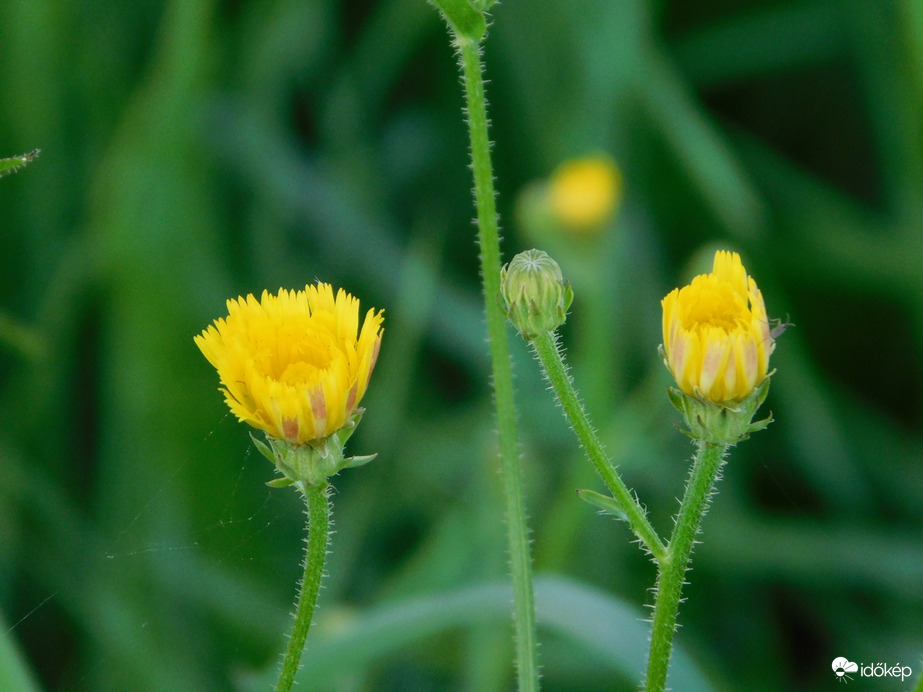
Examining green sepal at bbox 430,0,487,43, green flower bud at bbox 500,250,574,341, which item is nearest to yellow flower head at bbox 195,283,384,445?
green flower bud at bbox 500,250,574,341

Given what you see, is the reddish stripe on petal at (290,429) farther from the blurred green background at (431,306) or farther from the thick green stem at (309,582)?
the blurred green background at (431,306)

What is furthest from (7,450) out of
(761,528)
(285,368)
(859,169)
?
(859,169)

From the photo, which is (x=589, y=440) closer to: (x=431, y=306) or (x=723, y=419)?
(x=723, y=419)

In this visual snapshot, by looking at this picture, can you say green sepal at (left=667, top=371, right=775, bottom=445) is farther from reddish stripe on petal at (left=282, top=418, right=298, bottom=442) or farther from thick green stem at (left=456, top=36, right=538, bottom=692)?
reddish stripe on petal at (left=282, top=418, right=298, bottom=442)

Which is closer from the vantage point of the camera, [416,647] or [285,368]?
[285,368]

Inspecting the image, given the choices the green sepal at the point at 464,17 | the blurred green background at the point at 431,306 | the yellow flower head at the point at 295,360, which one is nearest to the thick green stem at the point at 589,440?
the yellow flower head at the point at 295,360

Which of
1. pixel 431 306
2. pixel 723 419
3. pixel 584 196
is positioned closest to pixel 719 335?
pixel 723 419

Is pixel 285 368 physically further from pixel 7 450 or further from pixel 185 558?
pixel 7 450
